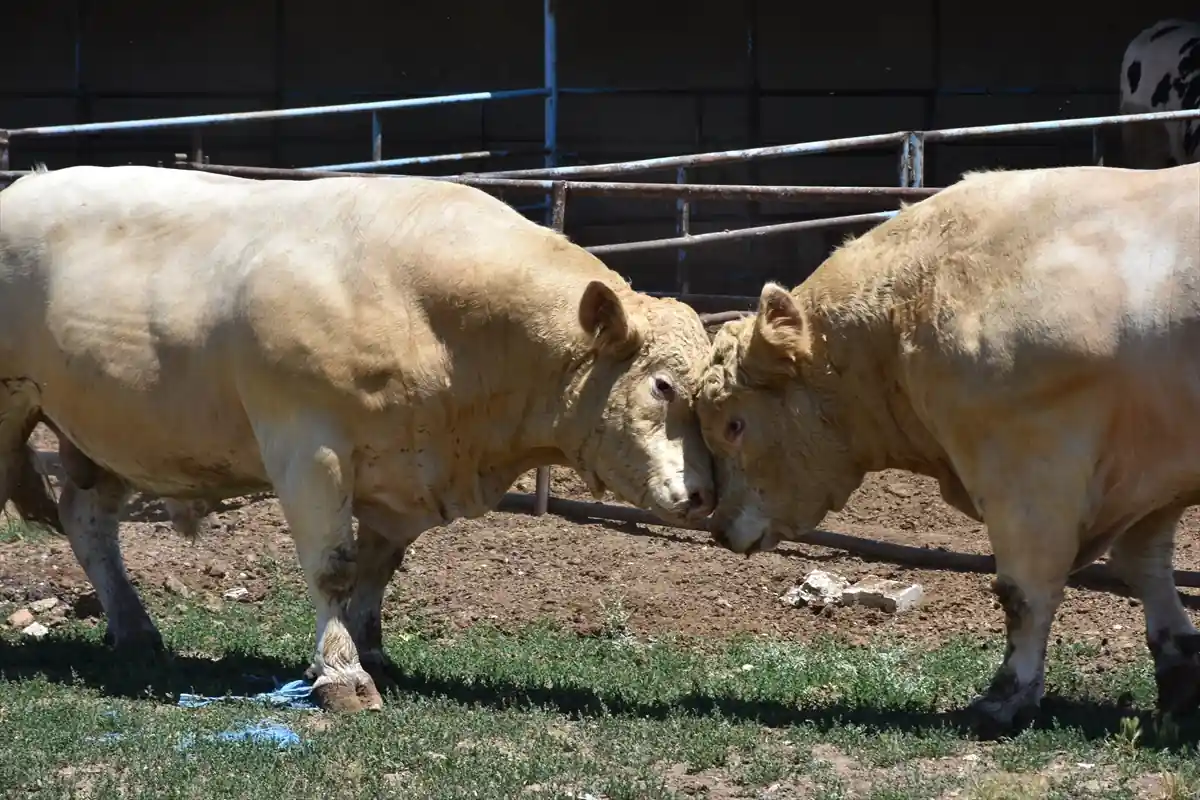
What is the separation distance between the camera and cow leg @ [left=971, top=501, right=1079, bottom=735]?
22.1ft

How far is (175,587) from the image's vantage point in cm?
964

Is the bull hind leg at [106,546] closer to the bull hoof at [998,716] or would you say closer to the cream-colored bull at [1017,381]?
the cream-colored bull at [1017,381]

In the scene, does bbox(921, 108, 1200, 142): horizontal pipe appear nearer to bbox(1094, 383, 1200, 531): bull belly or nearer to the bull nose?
the bull nose

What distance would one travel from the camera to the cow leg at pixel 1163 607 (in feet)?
23.1

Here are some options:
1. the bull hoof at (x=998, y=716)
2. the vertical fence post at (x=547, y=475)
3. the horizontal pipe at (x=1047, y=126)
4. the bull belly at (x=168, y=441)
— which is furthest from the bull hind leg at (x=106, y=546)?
the horizontal pipe at (x=1047, y=126)

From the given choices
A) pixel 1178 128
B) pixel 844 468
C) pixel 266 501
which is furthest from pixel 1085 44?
pixel 844 468

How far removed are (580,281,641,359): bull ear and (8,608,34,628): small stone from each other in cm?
338

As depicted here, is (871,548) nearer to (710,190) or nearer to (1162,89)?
(710,190)

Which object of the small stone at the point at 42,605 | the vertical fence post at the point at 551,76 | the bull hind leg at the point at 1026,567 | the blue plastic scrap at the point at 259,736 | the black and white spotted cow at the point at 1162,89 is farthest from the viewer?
the black and white spotted cow at the point at 1162,89

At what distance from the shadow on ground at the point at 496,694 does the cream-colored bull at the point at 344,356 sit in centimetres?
44

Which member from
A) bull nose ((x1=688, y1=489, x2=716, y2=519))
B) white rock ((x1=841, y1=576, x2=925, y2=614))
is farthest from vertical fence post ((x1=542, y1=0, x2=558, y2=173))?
bull nose ((x1=688, y1=489, x2=716, y2=519))

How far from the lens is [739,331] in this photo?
773cm

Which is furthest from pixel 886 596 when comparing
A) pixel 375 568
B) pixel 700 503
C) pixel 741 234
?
pixel 741 234

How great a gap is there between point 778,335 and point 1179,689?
2031 millimetres
